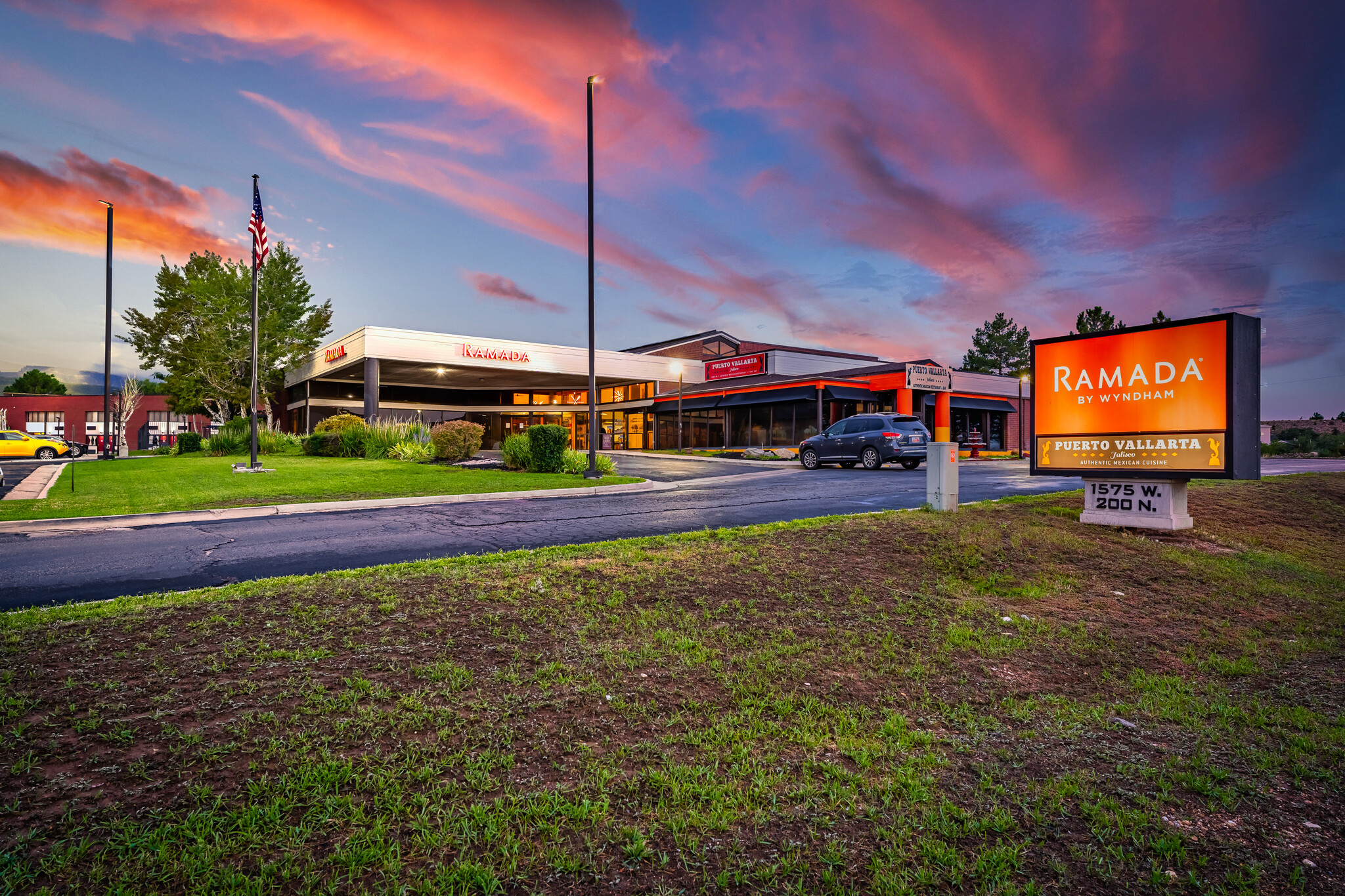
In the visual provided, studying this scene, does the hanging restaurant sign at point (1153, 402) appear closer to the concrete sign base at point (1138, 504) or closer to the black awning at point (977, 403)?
the concrete sign base at point (1138, 504)

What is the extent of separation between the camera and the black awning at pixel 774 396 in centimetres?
3362

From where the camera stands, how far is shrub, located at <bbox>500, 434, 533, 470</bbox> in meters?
19.1

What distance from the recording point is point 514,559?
6.52 metres

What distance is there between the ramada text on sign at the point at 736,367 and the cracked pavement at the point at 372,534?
77.2ft

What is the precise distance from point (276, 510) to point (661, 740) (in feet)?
34.8

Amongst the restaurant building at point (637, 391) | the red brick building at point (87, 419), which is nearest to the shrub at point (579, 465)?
the restaurant building at point (637, 391)

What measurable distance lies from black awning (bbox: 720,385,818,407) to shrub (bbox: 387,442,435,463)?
1909cm

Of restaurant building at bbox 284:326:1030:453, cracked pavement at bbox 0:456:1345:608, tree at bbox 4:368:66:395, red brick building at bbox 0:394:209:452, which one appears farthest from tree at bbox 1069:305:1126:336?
tree at bbox 4:368:66:395

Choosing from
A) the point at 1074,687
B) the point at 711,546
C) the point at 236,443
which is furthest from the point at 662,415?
the point at 1074,687

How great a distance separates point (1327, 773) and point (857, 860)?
2.59 metres

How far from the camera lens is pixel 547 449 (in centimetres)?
1875

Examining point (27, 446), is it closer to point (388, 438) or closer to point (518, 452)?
point (388, 438)

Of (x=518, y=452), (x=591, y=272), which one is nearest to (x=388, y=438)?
(x=518, y=452)

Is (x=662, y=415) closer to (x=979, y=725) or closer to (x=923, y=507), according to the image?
(x=923, y=507)
